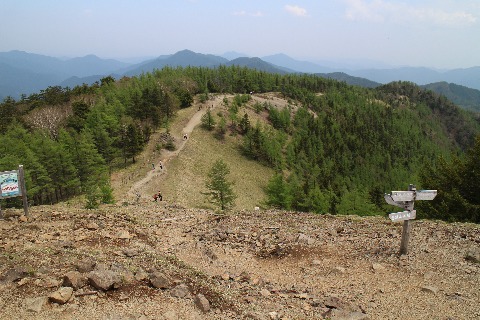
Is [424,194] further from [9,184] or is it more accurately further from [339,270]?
[9,184]

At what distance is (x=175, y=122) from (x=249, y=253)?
49599 mm

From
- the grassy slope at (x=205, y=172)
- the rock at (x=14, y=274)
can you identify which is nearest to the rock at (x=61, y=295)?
the rock at (x=14, y=274)

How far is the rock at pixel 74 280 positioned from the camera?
8.67 m

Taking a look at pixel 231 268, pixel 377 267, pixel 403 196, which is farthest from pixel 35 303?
pixel 403 196

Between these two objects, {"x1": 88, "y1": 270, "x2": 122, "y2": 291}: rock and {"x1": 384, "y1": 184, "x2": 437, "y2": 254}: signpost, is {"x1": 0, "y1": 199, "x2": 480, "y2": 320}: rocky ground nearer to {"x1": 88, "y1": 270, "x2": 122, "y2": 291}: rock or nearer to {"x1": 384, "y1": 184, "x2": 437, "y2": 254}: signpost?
{"x1": 88, "y1": 270, "x2": 122, "y2": 291}: rock

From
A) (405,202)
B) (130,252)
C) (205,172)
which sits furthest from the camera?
(205,172)

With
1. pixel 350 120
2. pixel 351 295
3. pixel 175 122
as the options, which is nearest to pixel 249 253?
pixel 351 295

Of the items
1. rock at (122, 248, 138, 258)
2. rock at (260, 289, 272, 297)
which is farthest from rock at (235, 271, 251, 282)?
rock at (122, 248, 138, 258)

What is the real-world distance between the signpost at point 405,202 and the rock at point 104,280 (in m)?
8.92

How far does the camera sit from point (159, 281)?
9445 mm

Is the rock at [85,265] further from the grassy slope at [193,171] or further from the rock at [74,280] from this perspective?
the grassy slope at [193,171]

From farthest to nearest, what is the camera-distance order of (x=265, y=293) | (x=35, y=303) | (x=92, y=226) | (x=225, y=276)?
(x=92, y=226), (x=225, y=276), (x=265, y=293), (x=35, y=303)

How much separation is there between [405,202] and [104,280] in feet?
33.4

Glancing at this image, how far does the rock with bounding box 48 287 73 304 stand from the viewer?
8.13 meters
